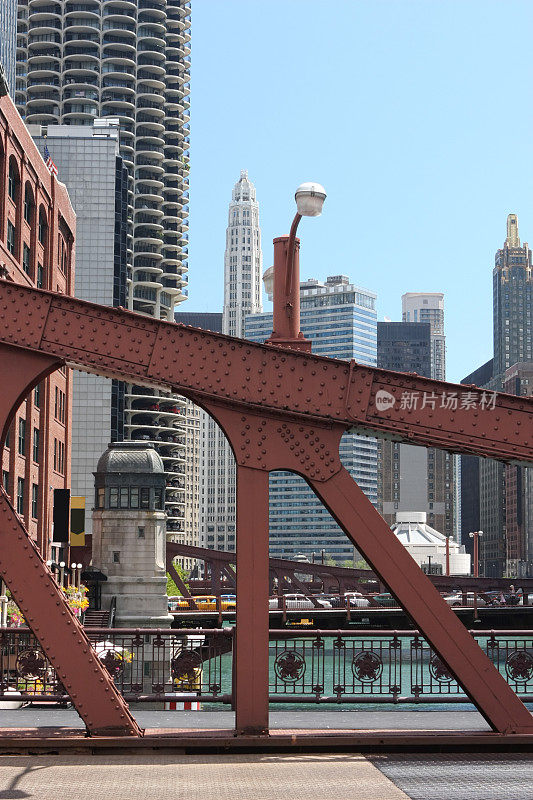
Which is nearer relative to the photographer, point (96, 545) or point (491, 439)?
point (491, 439)

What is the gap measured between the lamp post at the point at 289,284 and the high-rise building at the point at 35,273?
125ft

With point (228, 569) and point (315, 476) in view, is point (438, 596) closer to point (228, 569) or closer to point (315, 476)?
point (315, 476)

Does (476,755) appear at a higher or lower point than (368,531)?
lower

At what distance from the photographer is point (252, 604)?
40.5 feet

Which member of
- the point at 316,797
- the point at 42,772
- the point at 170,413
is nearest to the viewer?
the point at 316,797

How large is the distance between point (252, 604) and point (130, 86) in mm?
161726

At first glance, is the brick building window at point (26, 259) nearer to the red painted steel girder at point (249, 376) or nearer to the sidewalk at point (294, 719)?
the sidewalk at point (294, 719)

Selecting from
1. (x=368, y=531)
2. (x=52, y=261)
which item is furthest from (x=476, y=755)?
(x=52, y=261)

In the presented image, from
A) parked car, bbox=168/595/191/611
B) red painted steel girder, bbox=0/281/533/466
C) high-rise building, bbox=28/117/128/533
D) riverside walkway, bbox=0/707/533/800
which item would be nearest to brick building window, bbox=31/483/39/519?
parked car, bbox=168/595/191/611

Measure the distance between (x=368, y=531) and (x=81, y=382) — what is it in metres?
112

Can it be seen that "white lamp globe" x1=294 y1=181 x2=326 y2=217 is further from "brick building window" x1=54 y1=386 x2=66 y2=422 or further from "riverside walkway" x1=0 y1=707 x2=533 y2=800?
"brick building window" x1=54 y1=386 x2=66 y2=422

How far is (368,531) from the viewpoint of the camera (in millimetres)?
12359

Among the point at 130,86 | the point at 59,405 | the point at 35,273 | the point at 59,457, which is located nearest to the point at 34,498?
the point at 59,457

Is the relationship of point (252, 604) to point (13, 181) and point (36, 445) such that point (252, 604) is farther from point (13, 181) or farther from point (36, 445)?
point (36, 445)
